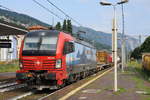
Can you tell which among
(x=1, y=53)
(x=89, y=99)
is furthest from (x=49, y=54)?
(x=1, y=53)

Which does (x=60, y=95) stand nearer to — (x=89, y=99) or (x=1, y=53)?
(x=89, y=99)

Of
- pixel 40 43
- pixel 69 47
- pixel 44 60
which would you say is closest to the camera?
pixel 44 60

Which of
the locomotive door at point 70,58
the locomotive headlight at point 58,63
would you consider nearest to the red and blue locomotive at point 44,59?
the locomotive headlight at point 58,63

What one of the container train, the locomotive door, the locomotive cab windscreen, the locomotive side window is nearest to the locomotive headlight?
the container train

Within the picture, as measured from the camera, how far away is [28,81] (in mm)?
14867

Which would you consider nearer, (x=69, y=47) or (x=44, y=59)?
(x=44, y=59)

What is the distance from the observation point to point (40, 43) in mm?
15391

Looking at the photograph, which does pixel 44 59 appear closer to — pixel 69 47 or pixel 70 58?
pixel 69 47

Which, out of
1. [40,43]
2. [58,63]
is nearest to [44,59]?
[58,63]

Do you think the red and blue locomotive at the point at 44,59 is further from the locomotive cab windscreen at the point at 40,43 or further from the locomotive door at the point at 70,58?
the locomotive door at the point at 70,58

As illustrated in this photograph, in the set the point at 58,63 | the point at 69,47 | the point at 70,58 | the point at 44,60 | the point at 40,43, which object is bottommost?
the point at 58,63

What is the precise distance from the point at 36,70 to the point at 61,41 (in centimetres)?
194

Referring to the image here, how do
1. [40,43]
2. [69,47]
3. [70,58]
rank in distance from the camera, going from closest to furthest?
[40,43] → [69,47] → [70,58]

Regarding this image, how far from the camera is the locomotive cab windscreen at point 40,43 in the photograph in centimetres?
1501
